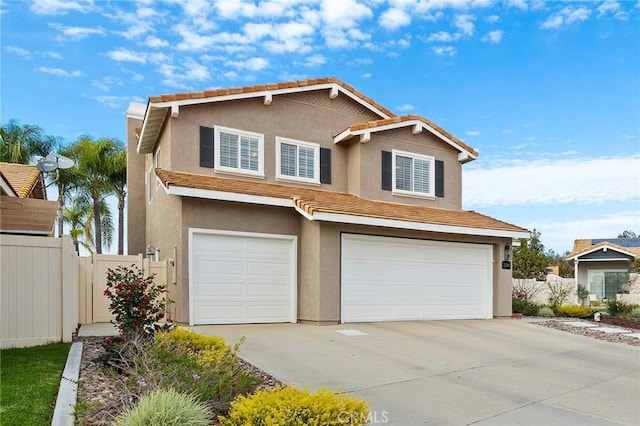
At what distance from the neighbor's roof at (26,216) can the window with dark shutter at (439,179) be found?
1116cm

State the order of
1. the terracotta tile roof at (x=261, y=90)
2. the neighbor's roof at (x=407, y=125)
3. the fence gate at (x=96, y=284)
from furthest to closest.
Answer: the neighbor's roof at (x=407, y=125) < the terracotta tile roof at (x=261, y=90) < the fence gate at (x=96, y=284)

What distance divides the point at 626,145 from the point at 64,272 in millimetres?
17752

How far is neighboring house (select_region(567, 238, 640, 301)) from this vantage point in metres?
27.0

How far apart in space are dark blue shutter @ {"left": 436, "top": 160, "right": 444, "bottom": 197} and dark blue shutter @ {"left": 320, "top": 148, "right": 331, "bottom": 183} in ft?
12.7

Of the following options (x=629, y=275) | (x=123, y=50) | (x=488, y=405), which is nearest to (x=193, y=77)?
(x=123, y=50)

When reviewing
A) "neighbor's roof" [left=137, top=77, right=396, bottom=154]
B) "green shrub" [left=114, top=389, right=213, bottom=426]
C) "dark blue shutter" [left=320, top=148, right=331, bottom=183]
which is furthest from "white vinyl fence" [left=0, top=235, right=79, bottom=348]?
"dark blue shutter" [left=320, top=148, right=331, bottom=183]

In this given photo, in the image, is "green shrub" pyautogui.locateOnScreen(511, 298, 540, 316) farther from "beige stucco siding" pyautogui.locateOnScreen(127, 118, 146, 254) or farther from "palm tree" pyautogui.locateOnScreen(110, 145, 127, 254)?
"palm tree" pyautogui.locateOnScreen(110, 145, 127, 254)

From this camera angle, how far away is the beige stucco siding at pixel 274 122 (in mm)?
12422

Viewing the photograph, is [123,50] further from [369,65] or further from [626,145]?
[626,145]

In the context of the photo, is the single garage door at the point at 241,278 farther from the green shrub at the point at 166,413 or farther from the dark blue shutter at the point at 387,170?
the green shrub at the point at 166,413

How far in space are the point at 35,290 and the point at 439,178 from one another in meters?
12.0

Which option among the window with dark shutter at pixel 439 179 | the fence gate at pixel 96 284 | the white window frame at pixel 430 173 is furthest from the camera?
the window with dark shutter at pixel 439 179

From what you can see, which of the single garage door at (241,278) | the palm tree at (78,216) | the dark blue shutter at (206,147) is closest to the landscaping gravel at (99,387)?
the single garage door at (241,278)

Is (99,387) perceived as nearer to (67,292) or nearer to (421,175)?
(67,292)
